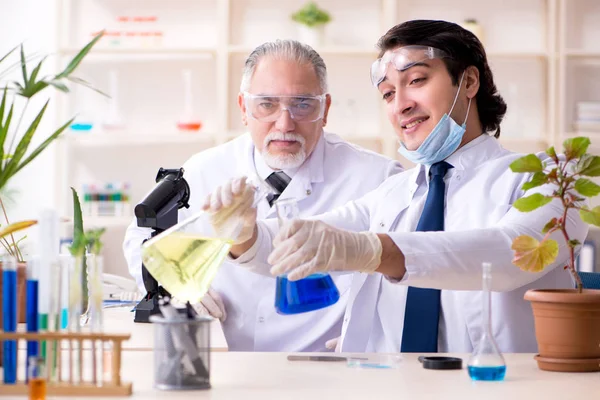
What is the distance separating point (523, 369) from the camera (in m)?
1.53

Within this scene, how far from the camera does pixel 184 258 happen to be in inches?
57.1

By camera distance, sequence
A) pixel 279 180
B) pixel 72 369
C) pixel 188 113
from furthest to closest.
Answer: pixel 188 113 < pixel 279 180 < pixel 72 369

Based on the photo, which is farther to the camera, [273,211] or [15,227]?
[273,211]

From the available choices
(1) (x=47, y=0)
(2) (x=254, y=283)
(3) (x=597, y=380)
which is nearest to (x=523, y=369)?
(3) (x=597, y=380)

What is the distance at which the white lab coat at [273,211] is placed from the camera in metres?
2.67

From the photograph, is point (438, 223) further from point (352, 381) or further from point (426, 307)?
point (352, 381)

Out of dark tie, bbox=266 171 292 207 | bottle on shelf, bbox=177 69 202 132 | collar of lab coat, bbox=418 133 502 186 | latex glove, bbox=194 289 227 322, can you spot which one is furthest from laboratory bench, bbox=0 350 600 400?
bottle on shelf, bbox=177 69 202 132

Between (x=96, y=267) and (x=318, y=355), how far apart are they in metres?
0.54

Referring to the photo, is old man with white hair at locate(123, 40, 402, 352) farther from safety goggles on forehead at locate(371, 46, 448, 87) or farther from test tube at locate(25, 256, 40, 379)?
test tube at locate(25, 256, 40, 379)

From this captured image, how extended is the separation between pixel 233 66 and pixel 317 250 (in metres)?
3.46

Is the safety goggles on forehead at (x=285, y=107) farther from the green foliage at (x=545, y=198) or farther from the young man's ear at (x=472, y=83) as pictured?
the green foliage at (x=545, y=198)

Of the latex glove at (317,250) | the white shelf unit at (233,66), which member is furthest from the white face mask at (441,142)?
the white shelf unit at (233,66)

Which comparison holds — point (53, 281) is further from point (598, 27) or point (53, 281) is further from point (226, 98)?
point (598, 27)

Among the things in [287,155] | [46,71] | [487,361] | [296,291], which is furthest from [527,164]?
[46,71]
